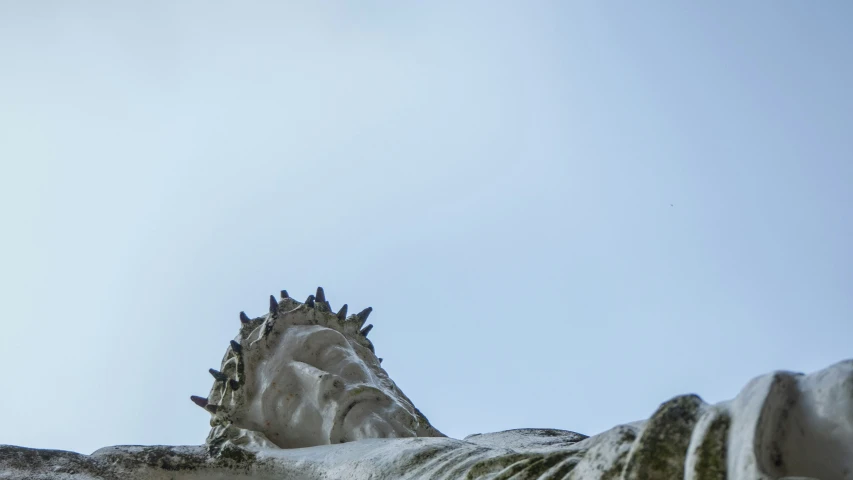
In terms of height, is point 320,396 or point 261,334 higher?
point 261,334

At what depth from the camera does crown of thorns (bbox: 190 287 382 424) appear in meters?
7.34

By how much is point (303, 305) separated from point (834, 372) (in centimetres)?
513

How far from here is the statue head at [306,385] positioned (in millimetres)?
6730

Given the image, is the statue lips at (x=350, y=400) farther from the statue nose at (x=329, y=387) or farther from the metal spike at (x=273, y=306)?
the metal spike at (x=273, y=306)

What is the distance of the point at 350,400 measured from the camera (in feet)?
22.2

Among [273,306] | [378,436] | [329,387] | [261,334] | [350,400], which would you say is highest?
[273,306]

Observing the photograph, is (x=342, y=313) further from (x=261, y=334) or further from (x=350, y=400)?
(x=350, y=400)

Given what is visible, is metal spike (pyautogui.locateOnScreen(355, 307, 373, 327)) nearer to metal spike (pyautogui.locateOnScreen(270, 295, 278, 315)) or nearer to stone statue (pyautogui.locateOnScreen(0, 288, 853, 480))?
stone statue (pyautogui.locateOnScreen(0, 288, 853, 480))

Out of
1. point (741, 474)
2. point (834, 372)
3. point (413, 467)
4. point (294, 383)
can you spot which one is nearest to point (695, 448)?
point (741, 474)

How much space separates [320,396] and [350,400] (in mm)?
192

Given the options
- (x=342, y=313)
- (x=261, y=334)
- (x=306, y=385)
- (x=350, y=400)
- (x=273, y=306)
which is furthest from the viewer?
(x=342, y=313)

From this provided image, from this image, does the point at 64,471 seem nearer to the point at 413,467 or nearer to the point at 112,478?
the point at 112,478

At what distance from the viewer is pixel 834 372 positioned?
3.07 metres

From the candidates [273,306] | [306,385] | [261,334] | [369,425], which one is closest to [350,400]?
[369,425]
